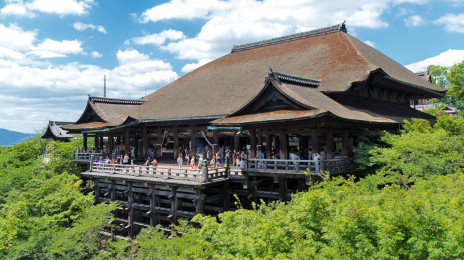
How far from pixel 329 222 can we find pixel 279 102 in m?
10.3

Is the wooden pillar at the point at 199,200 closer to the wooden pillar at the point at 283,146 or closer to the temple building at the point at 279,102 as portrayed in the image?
the temple building at the point at 279,102

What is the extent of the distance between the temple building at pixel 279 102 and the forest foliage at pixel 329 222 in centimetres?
341

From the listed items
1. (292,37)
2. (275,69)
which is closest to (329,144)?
(275,69)

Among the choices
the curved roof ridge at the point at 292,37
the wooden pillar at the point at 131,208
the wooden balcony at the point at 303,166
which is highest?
the curved roof ridge at the point at 292,37

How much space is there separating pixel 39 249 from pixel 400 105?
27.8m

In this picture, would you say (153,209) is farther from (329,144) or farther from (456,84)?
(456,84)

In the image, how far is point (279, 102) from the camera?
20.3 metres

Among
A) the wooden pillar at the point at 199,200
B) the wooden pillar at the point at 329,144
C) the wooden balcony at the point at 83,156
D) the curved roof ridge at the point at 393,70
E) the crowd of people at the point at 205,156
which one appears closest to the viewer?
the wooden pillar at the point at 329,144

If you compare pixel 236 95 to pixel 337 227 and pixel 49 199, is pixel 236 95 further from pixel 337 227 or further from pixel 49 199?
pixel 337 227

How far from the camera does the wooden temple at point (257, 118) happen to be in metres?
19.5

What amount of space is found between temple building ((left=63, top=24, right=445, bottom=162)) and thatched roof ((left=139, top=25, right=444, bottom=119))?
0.10m

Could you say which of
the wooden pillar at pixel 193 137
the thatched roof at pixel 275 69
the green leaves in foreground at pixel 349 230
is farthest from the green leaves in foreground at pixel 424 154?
the wooden pillar at pixel 193 137

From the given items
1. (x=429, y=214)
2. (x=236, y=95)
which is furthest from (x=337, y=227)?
(x=236, y=95)

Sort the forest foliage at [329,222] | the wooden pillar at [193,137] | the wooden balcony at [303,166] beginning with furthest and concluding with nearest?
the wooden pillar at [193,137], the wooden balcony at [303,166], the forest foliage at [329,222]
